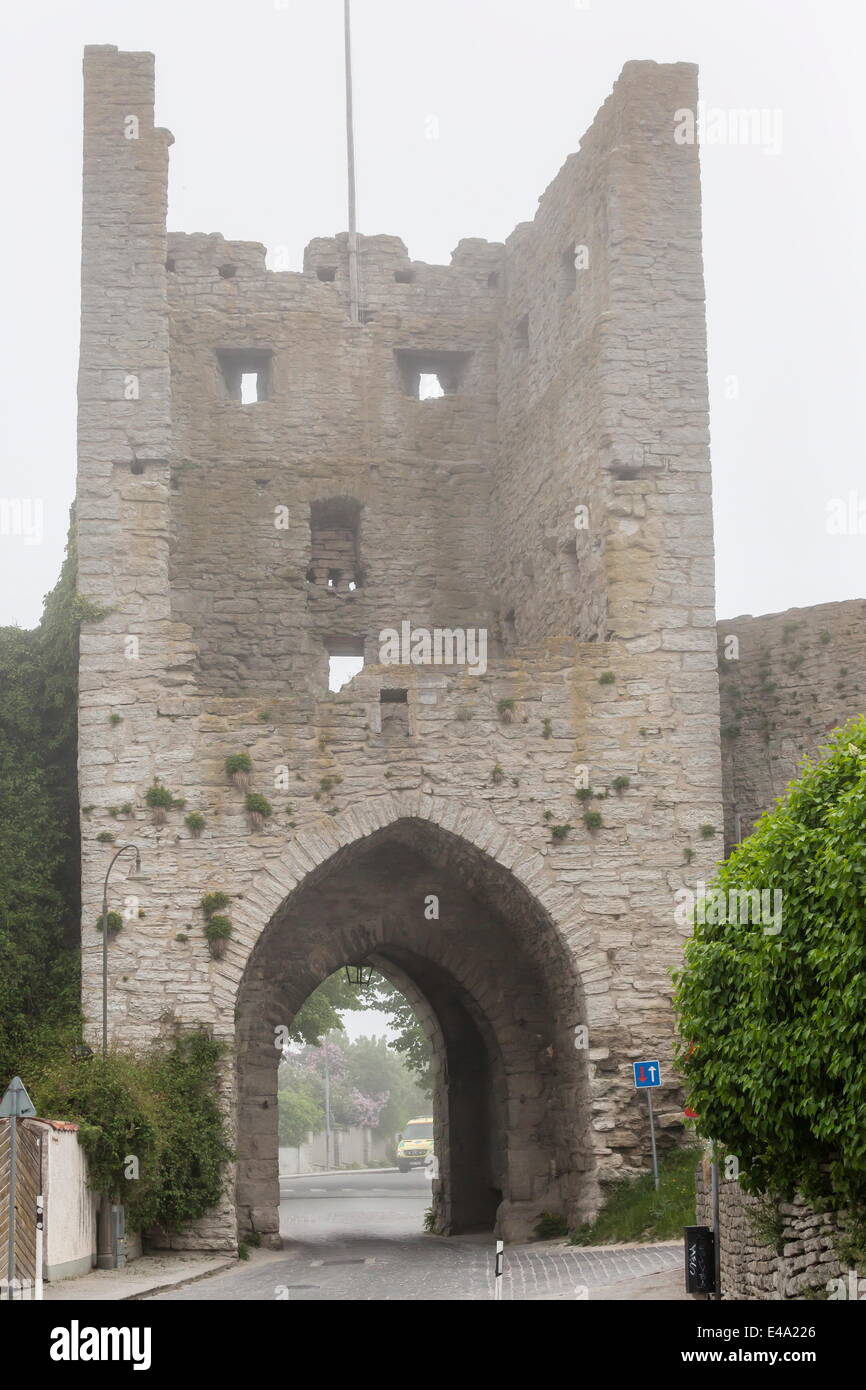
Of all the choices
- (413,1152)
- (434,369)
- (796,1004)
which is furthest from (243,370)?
(413,1152)

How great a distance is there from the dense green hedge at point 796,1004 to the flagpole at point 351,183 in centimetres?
1309

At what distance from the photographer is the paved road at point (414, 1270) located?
44.1 feet

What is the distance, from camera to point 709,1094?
37.4 feet

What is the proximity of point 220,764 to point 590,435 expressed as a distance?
5.13 metres

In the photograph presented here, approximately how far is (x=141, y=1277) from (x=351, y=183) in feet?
49.4

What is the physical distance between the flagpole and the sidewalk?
1144 cm

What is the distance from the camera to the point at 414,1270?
631 inches

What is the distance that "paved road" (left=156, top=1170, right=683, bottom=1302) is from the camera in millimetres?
13445

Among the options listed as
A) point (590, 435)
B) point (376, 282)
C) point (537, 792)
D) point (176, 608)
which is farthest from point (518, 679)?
point (376, 282)

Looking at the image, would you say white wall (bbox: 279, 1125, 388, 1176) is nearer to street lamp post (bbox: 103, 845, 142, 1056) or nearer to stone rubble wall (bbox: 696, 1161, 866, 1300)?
street lamp post (bbox: 103, 845, 142, 1056)

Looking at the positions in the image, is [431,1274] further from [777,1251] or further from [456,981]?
[456,981]

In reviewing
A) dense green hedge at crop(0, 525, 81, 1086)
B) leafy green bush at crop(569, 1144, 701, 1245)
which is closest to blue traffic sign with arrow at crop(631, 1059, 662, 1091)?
leafy green bush at crop(569, 1144, 701, 1245)
